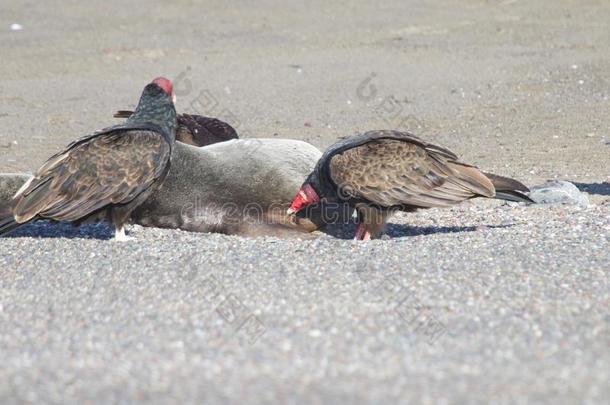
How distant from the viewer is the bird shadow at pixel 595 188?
9.10m

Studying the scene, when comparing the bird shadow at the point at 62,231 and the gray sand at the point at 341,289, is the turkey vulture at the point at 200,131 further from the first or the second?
the gray sand at the point at 341,289

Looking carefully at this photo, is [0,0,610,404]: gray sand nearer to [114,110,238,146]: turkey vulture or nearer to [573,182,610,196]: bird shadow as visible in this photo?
[573,182,610,196]: bird shadow

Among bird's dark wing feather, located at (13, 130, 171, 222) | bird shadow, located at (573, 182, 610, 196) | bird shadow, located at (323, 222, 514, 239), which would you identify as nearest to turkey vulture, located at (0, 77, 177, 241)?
bird's dark wing feather, located at (13, 130, 171, 222)

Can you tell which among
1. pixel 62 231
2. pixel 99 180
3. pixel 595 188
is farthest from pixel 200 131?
pixel 595 188

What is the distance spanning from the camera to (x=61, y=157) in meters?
7.38

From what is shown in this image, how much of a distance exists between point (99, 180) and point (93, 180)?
41 mm

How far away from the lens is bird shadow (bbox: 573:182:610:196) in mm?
9096

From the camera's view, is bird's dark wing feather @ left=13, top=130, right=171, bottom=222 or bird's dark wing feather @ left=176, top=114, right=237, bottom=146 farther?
bird's dark wing feather @ left=176, top=114, right=237, bottom=146

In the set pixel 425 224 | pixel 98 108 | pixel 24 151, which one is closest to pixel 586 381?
pixel 425 224

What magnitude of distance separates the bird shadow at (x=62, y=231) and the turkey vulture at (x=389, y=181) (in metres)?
1.44

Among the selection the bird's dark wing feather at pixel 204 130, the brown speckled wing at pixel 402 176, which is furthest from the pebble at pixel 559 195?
the bird's dark wing feather at pixel 204 130

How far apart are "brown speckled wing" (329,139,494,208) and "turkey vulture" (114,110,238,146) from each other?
6.53 feet

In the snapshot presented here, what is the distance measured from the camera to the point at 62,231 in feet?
26.3

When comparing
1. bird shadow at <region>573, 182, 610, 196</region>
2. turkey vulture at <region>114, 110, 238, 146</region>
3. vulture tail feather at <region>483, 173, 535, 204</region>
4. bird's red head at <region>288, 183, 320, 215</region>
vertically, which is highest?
vulture tail feather at <region>483, 173, 535, 204</region>
